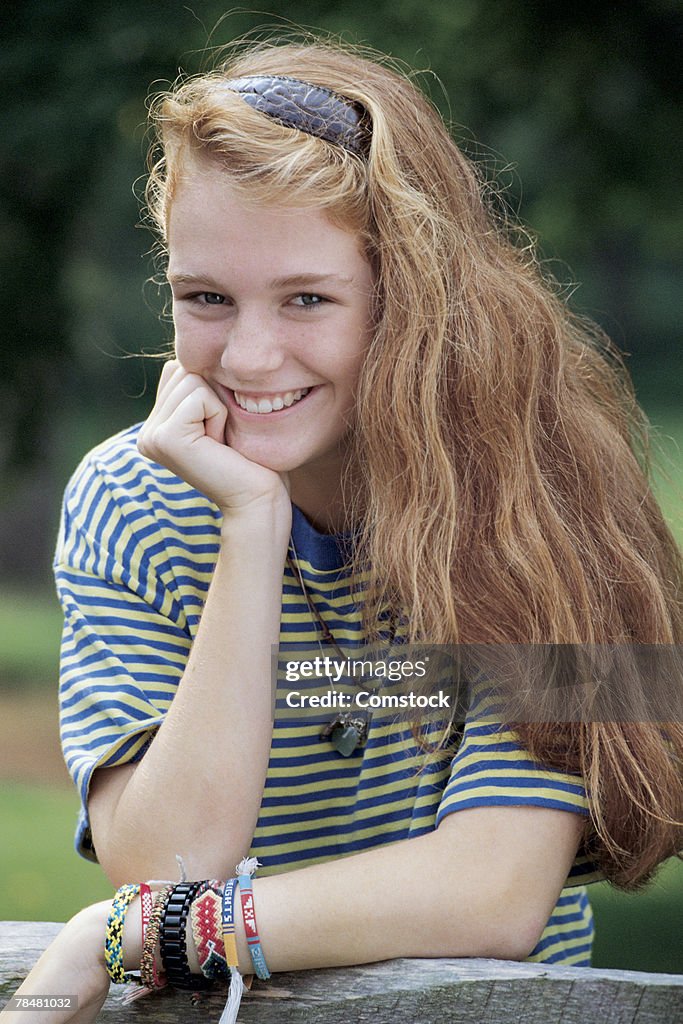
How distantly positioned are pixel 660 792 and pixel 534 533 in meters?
0.39

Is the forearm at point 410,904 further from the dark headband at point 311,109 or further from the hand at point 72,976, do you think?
the dark headband at point 311,109

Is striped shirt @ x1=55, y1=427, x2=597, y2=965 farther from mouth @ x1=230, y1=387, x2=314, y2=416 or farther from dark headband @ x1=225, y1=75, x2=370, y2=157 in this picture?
dark headband @ x1=225, y1=75, x2=370, y2=157

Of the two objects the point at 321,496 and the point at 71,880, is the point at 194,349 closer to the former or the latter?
the point at 321,496

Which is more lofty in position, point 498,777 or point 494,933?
point 498,777

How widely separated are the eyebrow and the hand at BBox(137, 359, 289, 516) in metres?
0.18

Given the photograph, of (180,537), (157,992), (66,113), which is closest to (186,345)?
(180,537)

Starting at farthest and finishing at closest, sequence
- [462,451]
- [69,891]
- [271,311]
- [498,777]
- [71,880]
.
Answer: [71,880], [69,891], [462,451], [271,311], [498,777]

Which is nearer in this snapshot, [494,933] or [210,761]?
[494,933]

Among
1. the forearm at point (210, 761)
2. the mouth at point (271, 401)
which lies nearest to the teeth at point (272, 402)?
the mouth at point (271, 401)

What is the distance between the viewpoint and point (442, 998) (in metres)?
1.43

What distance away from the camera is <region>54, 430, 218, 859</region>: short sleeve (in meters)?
1.84

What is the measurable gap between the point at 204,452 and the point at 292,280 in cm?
29

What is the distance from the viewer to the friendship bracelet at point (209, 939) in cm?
150

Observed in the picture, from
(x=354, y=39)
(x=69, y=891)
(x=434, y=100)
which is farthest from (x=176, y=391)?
(x=69, y=891)
